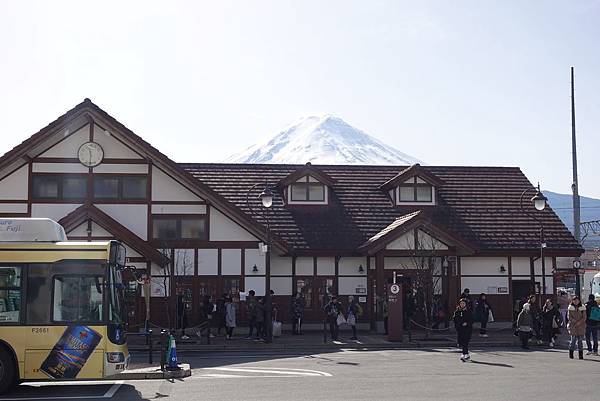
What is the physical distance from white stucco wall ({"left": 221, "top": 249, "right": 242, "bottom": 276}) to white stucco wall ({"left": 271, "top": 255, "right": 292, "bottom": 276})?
1.66 metres

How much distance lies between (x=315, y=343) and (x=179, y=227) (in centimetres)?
792

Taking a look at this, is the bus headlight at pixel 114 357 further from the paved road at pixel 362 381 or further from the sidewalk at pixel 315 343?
the sidewalk at pixel 315 343

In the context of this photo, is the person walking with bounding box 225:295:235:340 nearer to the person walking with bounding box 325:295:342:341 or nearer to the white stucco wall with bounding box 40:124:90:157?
the person walking with bounding box 325:295:342:341

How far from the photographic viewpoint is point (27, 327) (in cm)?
1534

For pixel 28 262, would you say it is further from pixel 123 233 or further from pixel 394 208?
pixel 394 208

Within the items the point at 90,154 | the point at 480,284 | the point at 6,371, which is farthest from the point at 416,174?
the point at 6,371

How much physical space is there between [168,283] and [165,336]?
37.4ft

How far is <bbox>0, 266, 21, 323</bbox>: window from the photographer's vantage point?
15.4m

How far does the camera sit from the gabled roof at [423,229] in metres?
30.7

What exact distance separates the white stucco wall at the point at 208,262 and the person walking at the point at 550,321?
12351 mm

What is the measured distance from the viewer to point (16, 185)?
30.2 m

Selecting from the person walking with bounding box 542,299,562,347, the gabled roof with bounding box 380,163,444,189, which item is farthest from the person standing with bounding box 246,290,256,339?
the person walking with bounding box 542,299,562,347

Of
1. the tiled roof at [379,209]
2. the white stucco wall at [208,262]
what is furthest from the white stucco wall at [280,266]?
the white stucco wall at [208,262]

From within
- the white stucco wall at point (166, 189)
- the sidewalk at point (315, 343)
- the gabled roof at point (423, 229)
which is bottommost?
the sidewalk at point (315, 343)
